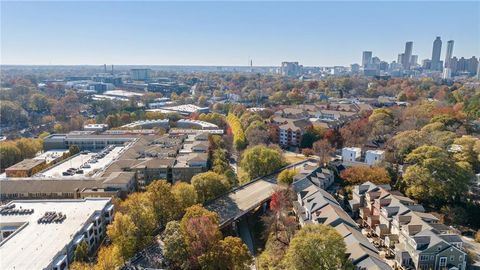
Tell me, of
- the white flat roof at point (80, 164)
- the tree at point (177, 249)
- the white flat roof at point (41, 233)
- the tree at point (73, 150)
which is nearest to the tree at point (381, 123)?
the white flat roof at point (80, 164)

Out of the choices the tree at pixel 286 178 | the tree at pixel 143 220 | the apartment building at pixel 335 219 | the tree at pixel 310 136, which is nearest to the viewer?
the apartment building at pixel 335 219

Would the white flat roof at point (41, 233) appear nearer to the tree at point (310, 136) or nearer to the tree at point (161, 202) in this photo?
the tree at point (161, 202)

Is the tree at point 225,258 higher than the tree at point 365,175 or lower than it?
lower

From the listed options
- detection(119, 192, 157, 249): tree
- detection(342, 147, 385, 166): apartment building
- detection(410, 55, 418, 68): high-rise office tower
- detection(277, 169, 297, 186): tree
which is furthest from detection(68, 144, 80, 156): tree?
detection(410, 55, 418, 68): high-rise office tower

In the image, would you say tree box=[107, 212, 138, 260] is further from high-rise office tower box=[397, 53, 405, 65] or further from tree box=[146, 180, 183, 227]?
high-rise office tower box=[397, 53, 405, 65]

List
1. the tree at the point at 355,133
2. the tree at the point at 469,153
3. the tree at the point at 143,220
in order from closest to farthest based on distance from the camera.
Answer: the tree at the point at 143,220
the tree at the point at 469,153
the tree at the point at 355,133

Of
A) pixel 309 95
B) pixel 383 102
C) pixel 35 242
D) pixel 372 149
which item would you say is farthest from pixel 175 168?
pixel 309 95

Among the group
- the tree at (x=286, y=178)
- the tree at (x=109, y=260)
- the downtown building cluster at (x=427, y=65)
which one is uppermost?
the downtown building cluster at (x=427, y=65)
